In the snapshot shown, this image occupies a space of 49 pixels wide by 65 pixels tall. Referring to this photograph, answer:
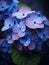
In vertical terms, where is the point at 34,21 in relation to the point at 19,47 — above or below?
above

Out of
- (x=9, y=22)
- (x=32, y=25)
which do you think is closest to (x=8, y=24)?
(x=9, y=22)

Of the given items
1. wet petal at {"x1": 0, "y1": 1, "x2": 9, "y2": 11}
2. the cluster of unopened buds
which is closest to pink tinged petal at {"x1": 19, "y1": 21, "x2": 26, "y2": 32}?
the cluster of unopened buds

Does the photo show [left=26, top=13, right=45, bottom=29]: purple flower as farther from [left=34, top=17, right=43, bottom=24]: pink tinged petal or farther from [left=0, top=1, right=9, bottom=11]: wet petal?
[left=0, top=1, right=9, bottom=11]: wet petal

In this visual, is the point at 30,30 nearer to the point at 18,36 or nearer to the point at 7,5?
the point at 18,36

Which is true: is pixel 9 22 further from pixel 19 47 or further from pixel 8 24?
pixel 19 47

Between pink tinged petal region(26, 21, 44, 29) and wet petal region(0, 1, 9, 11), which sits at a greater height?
wet petal region(0, 1, 9, 11)

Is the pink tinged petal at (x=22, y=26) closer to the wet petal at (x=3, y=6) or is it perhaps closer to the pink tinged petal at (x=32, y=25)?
the pink tinged petal at (x=32, y=25)

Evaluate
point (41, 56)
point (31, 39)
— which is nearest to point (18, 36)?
point (31, 39)

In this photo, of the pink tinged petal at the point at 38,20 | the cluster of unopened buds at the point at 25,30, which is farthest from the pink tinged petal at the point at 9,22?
the pink tinged petal at the point at 38,20
